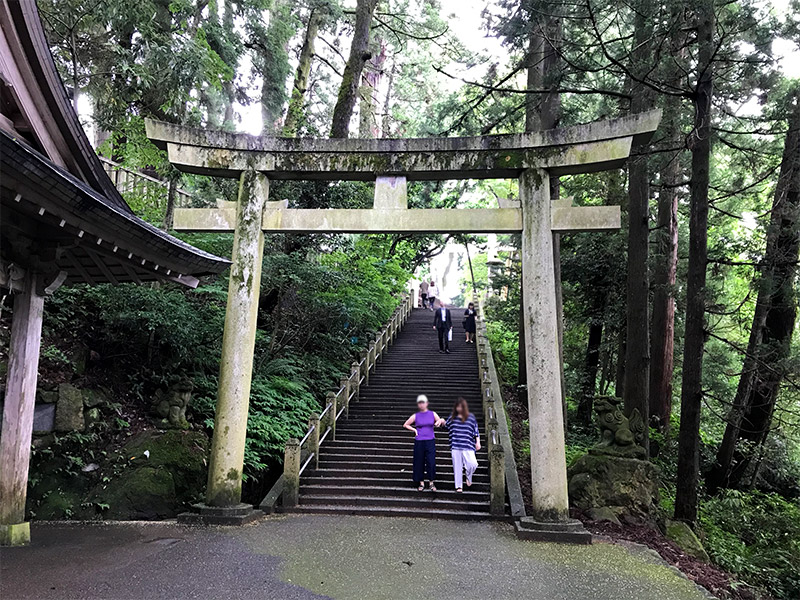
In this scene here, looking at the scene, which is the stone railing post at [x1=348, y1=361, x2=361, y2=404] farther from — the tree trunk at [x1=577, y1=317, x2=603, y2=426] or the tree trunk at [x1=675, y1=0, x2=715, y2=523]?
the tree trunk at [x1=577, y1=317, x2=603, y2=426]

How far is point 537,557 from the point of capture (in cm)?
568

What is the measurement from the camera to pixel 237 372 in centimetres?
694

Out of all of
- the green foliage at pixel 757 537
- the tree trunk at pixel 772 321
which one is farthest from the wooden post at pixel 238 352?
the tree trunk at pixel 772 321

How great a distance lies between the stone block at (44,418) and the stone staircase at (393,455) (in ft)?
11.9

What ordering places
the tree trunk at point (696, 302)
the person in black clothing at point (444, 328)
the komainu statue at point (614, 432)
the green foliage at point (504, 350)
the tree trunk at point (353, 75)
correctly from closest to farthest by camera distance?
1. the tree trunk at point (696, 302)
2. the komainu statue at point (614, 432)
3. the tree trunk at point (353, 75)
4. the person in black clothing at point (444, 328)
5. the green foliage at point (504, 350)

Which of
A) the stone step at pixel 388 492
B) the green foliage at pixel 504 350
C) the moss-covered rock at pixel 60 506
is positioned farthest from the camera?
the green foliage at pixel 504 350

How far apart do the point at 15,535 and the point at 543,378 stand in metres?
6.12

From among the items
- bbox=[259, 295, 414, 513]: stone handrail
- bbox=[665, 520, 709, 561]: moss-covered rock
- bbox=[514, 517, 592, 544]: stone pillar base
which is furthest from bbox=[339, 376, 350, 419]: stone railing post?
bbox=[665, 520, 709, 561]: moss-covered rock

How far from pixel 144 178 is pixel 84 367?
6844 millimetres

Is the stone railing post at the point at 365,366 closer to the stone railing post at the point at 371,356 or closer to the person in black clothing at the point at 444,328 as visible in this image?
the stone railing post at the point at 371,356

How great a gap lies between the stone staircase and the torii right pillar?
134 centimetres

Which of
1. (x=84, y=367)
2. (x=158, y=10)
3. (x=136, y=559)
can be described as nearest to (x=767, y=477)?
(x=136, y=559)

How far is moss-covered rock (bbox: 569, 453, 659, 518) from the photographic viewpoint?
24.2 ft

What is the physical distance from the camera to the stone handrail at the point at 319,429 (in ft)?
25.6
